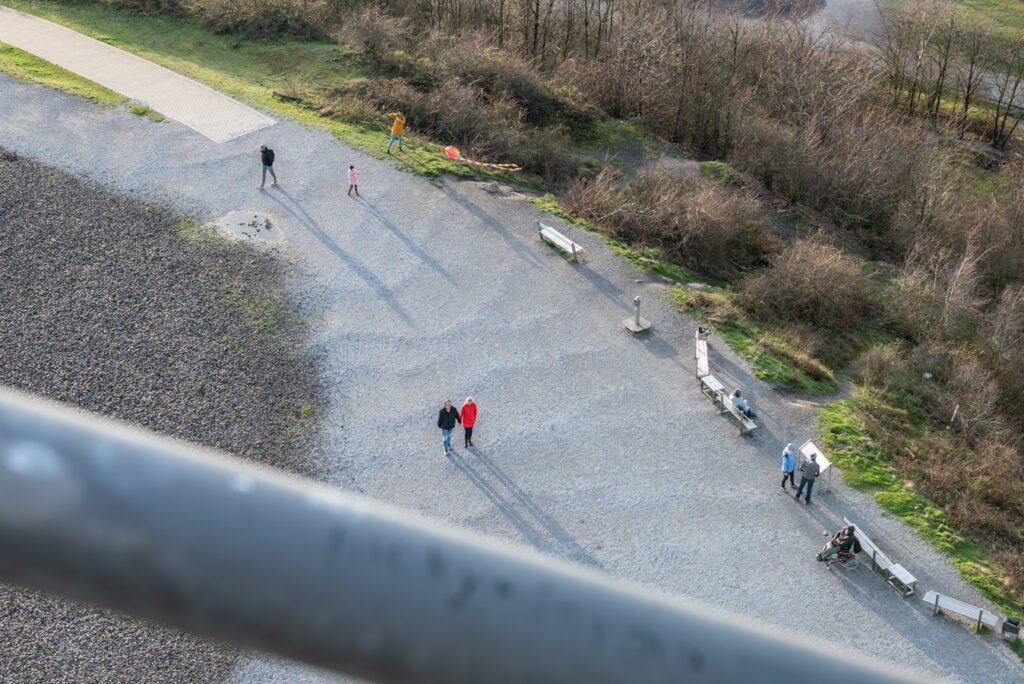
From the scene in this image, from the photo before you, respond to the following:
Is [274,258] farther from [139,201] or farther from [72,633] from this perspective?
[72,633]

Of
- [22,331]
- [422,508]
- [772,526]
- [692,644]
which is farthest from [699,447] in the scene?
[692,644]

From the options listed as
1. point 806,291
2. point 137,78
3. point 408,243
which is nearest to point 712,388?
point 806,291

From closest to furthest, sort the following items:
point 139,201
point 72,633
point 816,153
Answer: point 72,633, point 139,201, point 816,153

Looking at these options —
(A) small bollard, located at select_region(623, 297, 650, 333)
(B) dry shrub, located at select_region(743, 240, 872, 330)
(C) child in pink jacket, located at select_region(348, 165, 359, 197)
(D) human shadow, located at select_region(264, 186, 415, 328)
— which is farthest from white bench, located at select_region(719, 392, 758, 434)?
(C) child in pink jacket, located at select_region(348, 165, 359, 197)

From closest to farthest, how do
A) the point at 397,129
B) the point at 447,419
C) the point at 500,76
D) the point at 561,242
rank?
the point at 447,419 < the point at 561,242 < the point at 397,129 < the point at 500,76

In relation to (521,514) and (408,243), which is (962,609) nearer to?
(521,514)

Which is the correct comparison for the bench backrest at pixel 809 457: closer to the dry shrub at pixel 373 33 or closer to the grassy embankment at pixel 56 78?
the grassy embankment at pixel 56 78

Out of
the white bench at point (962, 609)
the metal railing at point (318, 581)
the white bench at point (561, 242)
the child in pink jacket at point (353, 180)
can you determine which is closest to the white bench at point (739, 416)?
the white bench at point (962, 609)
